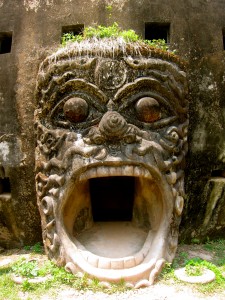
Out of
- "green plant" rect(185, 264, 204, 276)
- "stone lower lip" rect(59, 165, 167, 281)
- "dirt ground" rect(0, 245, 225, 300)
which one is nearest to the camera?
"dirt ground" rect(0, 245, 225, 300)

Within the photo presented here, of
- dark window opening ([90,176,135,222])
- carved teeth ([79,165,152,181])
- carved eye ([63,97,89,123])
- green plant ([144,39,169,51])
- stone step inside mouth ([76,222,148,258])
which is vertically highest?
green plant ([144,39,169,51])

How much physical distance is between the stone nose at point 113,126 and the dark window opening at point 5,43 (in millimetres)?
2555

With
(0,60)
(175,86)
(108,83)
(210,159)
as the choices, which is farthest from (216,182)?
(0,60)

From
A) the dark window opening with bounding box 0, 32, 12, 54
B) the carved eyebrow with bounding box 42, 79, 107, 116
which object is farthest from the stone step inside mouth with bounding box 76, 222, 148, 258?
the dark window opening with bounding box 0, 32, 12, 54

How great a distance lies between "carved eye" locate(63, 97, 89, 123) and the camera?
4160 mm

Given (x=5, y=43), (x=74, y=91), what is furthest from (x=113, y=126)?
(x=5, y=43)

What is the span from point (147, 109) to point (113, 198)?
2.06 metres

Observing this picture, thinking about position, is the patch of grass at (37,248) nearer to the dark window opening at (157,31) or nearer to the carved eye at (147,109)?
the carved eye at (147,109)

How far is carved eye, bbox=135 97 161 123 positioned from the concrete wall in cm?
91

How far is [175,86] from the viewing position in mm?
4379

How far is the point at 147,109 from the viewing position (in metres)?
4.19

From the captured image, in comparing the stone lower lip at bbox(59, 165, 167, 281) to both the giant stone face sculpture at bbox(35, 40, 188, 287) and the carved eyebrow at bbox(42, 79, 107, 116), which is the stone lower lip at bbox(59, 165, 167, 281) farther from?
the carved eyebrow at bbox(42, 79, 107, 116)

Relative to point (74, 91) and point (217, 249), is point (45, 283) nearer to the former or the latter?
point (74, 91)

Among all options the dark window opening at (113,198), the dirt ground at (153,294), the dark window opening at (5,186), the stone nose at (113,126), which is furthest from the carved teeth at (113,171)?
the dark window opening at (5,186)
